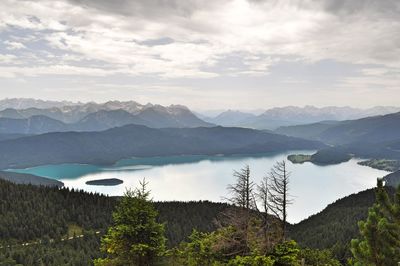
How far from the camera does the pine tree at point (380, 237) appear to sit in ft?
63.2

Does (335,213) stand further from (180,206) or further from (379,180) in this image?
(379,180)

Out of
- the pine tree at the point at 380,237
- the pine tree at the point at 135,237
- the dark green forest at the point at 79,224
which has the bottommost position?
the dark green forest at the point at 79,224

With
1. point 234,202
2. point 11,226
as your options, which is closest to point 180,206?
point 11,226

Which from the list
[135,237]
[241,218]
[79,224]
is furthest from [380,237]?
[79,224]

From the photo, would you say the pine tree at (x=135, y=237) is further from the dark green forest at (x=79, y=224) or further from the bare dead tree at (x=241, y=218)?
the dark green forest at (x=79, y=224)

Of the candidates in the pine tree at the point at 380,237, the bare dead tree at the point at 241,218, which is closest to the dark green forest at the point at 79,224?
the bare dead tree at the point at 241,218

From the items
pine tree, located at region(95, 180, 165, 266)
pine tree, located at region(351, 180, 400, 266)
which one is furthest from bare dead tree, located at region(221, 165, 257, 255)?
pine tree, located at region(351, 180, 400, 266)

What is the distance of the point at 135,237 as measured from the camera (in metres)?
29.2

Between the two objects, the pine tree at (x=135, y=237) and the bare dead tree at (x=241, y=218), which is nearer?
the pine tree at (x=135, y=237)

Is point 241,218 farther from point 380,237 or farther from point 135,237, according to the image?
point 380,237

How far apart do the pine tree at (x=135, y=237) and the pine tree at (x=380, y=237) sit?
16.2 metres

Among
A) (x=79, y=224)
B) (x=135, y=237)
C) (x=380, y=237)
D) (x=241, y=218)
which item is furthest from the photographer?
(x=79, y=224)

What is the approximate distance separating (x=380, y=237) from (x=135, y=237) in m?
18.9

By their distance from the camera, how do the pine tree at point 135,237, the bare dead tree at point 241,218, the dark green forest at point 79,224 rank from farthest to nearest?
the dark green forest at point 79,224, the bare dead tree at point 241,218, the pine tree at point 135,237
